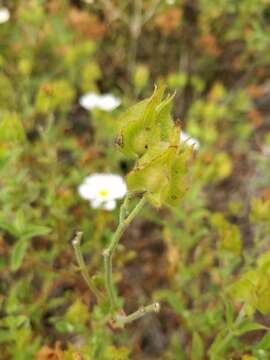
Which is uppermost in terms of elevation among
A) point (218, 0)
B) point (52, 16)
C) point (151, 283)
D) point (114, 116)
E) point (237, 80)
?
point (52, 16)

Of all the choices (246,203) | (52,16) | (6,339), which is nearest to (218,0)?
(52,16)

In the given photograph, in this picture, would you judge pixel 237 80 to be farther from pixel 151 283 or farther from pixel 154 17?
pixel 151 283

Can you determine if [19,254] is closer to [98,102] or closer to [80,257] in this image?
[80,257]

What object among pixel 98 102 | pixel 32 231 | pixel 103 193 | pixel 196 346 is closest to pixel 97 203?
pixel 103 193

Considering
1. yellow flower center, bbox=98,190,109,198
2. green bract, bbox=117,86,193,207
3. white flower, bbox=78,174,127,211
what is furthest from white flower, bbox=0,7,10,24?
green bract, bbox=117,86,193,207

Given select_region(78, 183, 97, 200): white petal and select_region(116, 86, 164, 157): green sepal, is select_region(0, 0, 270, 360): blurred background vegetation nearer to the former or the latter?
select_region(78, 183, 97, 200): white petal

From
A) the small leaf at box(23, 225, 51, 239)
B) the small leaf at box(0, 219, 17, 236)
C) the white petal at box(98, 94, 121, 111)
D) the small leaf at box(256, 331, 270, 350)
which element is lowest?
the small leaf at box(256, 331, 270, 350)

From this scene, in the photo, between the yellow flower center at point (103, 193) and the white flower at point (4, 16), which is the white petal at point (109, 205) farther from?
the white flower at point (4, 16)
